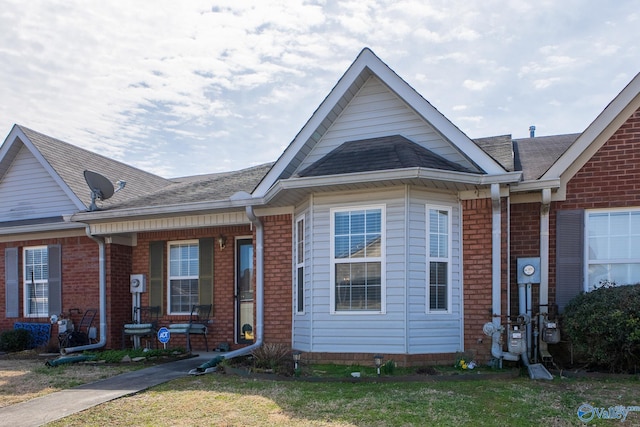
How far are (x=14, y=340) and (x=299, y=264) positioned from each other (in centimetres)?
726

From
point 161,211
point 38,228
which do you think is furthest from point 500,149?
point 38,228

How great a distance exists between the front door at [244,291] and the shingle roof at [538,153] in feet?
18.6

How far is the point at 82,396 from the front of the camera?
7.09m

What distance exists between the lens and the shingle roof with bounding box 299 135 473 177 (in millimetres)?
8414

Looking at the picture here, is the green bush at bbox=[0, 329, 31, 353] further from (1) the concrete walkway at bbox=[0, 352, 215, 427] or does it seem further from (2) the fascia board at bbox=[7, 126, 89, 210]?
(1) the concrete walkway at bbox=[0, 352, 215, 427]

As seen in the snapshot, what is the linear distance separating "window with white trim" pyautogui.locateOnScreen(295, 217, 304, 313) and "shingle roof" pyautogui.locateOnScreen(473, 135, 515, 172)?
3412 mm

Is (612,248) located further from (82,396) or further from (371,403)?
(82,396)

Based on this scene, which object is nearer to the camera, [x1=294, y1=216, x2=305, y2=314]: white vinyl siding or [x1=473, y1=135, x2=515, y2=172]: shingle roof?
[x1=473, y1=135, x2=515, y2=172]: shingle roof

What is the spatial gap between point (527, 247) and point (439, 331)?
2.04m

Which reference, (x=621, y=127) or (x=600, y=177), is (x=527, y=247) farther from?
(x=621, y=127)

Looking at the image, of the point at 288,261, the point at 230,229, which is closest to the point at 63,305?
the point at 230,229

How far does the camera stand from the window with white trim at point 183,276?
12.2 meters

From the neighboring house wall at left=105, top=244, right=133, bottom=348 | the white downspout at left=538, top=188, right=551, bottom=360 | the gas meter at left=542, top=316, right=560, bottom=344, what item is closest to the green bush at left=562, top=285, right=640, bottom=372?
the gas meter at left=542, top=316, right=560, bottom=344

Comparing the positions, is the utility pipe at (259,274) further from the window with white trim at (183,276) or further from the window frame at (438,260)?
the window frame at (438,260)
